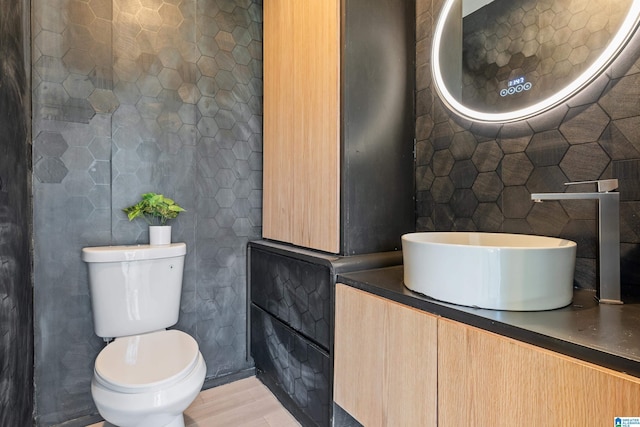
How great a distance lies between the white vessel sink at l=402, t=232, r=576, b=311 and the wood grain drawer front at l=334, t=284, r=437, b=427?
0.11 m

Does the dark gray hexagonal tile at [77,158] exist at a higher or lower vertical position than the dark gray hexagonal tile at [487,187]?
higher

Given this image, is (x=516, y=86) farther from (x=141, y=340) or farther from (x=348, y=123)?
(x=141, y=340)

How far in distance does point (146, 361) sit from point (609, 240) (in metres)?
1.53

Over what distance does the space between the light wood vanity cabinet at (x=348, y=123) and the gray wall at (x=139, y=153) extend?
37 centimetres

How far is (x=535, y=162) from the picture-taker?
109 cm

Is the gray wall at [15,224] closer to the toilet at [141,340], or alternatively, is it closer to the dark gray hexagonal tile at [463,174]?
the toilet at [141,340]

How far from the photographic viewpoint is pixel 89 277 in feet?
4.65

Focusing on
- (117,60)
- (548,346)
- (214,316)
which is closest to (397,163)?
(548,346)

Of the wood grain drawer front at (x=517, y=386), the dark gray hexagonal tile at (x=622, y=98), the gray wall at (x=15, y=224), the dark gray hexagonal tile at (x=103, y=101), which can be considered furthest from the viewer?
the dark gray hexagonal tile at (x=103, y=101)

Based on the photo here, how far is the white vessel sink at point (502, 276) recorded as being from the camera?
75 cm

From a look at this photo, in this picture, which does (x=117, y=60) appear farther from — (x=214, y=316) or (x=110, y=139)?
(x=214, y=316)

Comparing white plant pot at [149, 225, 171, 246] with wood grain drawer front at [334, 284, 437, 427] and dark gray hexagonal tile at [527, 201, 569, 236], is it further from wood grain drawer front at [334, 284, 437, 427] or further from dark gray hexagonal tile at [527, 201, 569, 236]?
dark gray hexagonal tile at [527, 201, 569, 236]

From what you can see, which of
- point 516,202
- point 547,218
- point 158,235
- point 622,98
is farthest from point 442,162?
point 158,235

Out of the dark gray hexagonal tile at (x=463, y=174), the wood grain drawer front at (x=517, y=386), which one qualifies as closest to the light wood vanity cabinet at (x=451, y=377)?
the wood grain drawer front at (x=517, y=386)
